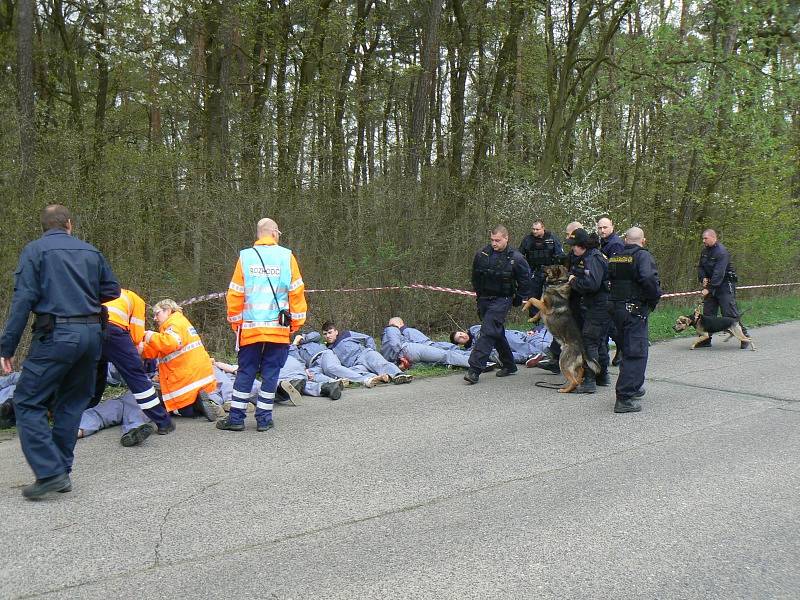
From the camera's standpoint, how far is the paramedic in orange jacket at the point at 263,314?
6.30 meters

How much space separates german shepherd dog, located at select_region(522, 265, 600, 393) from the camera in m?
8.15

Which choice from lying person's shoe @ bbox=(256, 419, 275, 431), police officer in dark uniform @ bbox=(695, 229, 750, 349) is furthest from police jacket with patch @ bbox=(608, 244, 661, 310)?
police officer in dark uniform @ bbox=(695, 229, 750, 349)

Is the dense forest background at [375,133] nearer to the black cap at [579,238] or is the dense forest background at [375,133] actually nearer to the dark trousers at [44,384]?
the black cap at [579,238]

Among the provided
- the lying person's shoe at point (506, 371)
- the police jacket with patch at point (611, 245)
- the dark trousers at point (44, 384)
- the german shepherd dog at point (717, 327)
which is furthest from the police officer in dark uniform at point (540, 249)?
the dark trousers at point (44, 384)

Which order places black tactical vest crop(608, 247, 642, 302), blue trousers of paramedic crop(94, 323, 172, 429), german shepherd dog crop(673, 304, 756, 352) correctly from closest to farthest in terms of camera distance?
blue trousers of paramedic crop(94, 323, 172, 429) < black tactical vest crop(608, 247, 642, 302) < german shepherd dog crop(673, 304, 756, 352)

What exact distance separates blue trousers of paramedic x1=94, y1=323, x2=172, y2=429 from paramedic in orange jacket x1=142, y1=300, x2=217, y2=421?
0.35 metres

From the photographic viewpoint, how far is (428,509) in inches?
175

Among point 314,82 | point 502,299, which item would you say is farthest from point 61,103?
point 502,299

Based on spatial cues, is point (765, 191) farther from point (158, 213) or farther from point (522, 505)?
point (522, 505)

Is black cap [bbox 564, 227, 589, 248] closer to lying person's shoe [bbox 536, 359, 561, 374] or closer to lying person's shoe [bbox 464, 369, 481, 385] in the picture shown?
lying person's shoe [bbox 464, 369, 481, 385]

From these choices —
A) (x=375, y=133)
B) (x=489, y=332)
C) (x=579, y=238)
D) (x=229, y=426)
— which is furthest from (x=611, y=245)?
(x=375, y=133)

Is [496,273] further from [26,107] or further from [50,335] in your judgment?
[26,107]


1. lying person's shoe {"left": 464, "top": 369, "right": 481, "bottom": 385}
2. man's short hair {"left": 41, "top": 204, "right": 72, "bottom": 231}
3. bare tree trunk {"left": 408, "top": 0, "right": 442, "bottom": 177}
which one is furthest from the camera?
bare tree trunk {"left": 408, "top": 0, "right": 442, "bottom": 177}

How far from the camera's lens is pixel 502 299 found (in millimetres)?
8805
